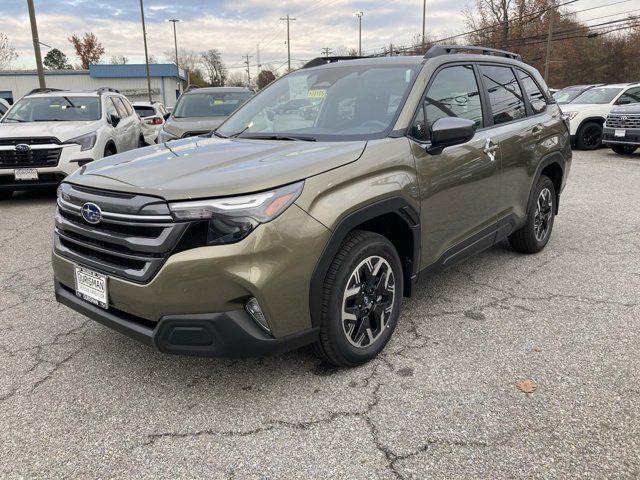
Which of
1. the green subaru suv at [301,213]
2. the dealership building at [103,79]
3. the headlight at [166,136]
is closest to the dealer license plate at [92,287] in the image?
the green subaru suv at [301,213]

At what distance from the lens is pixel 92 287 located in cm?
269

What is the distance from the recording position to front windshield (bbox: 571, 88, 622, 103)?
13.9 meters

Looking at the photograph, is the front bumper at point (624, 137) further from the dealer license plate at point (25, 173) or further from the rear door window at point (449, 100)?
the dealer license plate at point (25, 173)

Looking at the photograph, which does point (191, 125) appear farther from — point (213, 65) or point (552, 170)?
point (213, 65)

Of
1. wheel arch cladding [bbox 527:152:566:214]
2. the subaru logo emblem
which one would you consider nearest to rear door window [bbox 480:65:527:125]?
wheel arch cladding [bbox 527:152:566:214]

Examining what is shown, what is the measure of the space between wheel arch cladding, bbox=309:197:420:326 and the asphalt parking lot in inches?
20.4

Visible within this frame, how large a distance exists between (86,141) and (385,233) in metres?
6.41

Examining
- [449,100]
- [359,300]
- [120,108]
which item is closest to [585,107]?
[120,108]

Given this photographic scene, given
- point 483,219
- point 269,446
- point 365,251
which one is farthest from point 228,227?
point 483,219

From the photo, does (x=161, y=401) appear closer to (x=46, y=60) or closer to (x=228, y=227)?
(x=228, y=227)

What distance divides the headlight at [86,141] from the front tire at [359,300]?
6.44m

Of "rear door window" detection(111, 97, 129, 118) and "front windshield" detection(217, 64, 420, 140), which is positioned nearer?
"front windshield" detection(217, 64, 420, 140)

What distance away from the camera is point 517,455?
2.25m

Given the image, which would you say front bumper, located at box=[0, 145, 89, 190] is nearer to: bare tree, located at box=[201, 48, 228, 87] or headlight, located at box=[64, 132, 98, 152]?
headlight, located at box=[64, 132, 98, 152]
